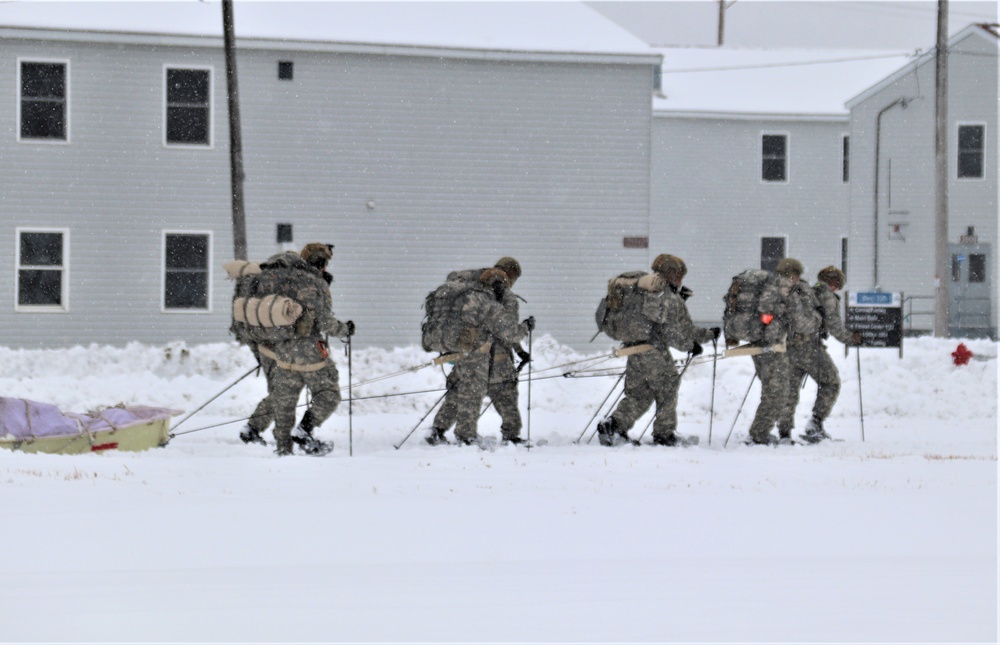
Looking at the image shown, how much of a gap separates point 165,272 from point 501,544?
48.6 ft

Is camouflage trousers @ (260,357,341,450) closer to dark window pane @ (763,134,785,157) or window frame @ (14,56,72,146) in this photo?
window frame @ (14,56,72,146)

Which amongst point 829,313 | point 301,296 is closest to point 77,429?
point 301,296

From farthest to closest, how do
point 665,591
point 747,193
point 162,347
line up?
point 747,193 < point 162,347 < point 665,591

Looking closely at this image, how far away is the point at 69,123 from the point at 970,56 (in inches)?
785

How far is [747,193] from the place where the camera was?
32.0 meters

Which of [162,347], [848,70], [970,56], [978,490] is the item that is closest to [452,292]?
[978,490]

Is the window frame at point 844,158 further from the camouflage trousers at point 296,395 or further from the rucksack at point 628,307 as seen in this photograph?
the camouflage trousers at point 296,395

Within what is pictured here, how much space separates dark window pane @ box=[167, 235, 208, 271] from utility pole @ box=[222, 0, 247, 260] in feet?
2.54

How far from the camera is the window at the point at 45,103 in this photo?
19781 millimetres

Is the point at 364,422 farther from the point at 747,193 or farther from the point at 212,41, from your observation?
the point at 747,193

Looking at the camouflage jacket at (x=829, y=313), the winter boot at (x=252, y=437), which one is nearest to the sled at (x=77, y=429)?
the winter boot at (x=252, y=437)

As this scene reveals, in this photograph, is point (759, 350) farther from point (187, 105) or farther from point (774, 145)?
point (774, 145)

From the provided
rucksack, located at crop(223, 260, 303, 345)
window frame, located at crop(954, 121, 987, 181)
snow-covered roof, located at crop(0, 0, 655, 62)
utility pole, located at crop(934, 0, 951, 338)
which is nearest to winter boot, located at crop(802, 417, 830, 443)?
rucksack, located at crop(223, 260, 303, 345)

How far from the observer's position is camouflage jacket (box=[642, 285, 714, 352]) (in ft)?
38.1
